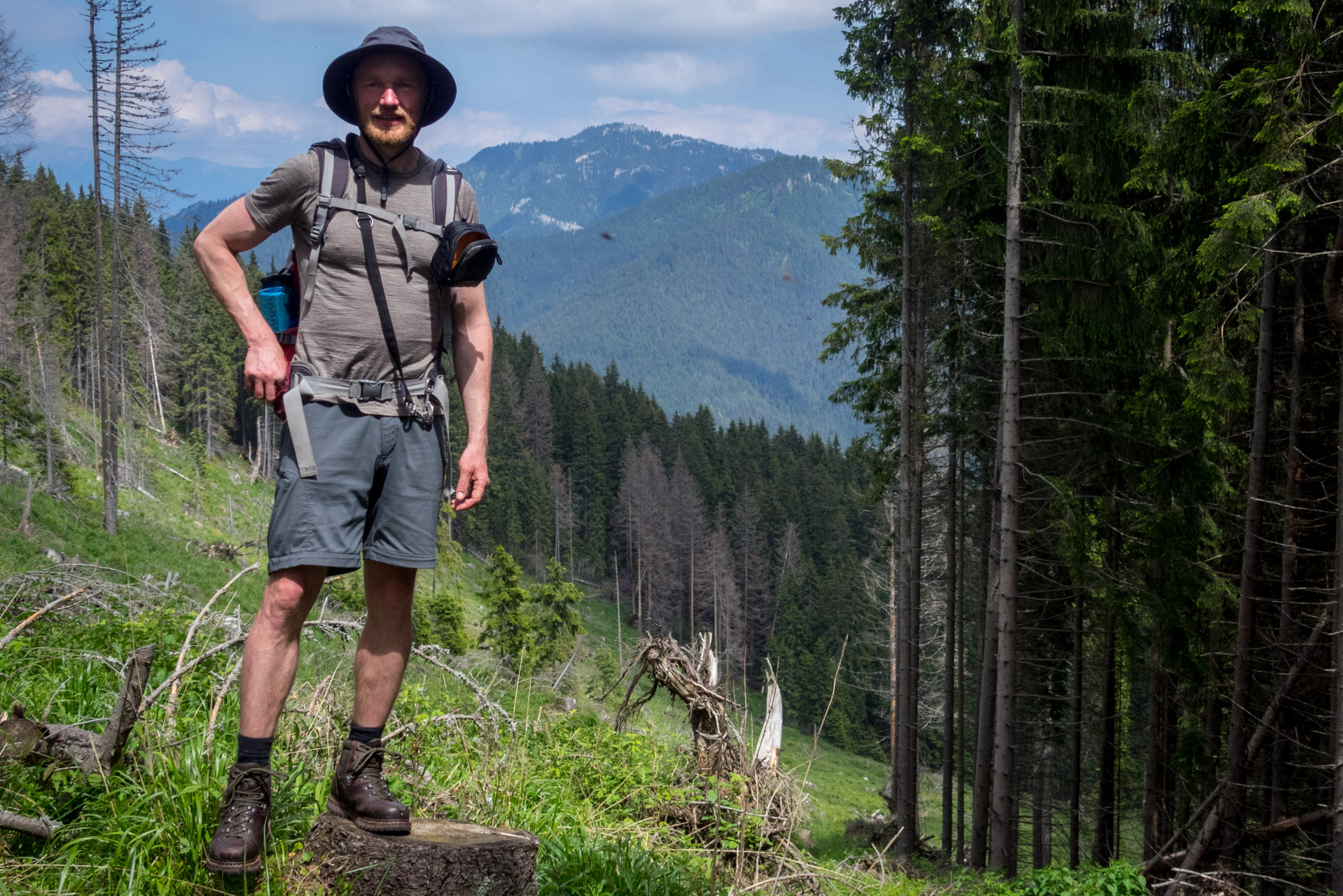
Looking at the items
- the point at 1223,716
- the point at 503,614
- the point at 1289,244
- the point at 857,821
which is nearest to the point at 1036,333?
the point at 1289,244

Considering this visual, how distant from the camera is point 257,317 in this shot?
287cm

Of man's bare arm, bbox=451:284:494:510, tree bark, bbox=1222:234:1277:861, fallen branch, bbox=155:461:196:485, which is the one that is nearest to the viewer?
man's bare arm, bbox=451:284:494:510

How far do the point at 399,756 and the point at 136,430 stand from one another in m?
49.4

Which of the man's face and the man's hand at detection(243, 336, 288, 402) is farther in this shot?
the man's face

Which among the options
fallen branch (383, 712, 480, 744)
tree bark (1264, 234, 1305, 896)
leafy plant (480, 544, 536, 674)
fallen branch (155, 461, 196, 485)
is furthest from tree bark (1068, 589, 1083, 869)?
fallen branch (155, 461, 196, 485)

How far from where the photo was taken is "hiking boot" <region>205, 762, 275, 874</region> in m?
2.61

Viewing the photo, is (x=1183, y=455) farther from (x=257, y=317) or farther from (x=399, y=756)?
(x=257, y=317)

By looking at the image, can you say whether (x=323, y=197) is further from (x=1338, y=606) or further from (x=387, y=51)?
(x=1338, y=606)

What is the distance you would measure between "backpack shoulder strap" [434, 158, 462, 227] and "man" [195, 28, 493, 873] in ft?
0.05

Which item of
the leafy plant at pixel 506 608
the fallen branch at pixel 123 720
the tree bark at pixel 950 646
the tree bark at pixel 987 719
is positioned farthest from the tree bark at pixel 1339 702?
the leafy plant at pixel 506 608

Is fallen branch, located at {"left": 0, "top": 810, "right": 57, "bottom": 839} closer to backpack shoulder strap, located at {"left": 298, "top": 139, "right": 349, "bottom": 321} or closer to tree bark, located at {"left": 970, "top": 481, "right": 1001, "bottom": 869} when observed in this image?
backpack shoulder strap, located at {"left": 298, "top": 139, "right": 349, "bottom": 321}

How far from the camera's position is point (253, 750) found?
2.79m

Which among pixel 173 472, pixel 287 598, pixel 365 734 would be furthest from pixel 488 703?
pixel 173 472

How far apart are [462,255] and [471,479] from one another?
812 mm
